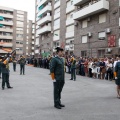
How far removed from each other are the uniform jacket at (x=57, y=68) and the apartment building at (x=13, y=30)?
65.8m

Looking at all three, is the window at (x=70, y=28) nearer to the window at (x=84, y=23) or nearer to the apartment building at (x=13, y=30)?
the window at (x=84, y=23)

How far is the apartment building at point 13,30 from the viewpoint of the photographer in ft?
242

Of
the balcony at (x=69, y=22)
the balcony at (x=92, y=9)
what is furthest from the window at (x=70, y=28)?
the balcony at (x=92, y=9)

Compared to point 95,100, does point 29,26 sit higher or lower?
higher

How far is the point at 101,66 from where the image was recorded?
18578 millimetres

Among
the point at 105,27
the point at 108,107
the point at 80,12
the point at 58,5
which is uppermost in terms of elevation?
the point at 58,5

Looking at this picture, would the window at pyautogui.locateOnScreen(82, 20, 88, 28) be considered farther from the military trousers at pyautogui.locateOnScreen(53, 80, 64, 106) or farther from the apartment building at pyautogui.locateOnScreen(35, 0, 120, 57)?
the military trousers at pyautogui.locateOnScreen(53, 80, 64, 106)

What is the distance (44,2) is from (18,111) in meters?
45.8

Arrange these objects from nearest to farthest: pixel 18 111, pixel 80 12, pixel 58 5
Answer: pixel 18 111 → pixel 80 12 → pixel 58 5

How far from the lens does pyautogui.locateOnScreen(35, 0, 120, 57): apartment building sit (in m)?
26.2

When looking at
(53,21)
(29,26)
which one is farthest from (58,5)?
(29,26)

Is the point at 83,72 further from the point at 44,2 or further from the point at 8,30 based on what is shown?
the point at 8,30

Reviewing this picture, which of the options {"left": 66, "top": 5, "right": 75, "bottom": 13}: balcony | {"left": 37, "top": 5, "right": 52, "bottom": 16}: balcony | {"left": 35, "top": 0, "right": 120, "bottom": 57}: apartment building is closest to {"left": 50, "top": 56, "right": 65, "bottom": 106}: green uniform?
{"left": 35, "top": 0, "right": 120, "bottom": 57}: apartment building

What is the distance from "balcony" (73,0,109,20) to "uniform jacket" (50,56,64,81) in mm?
20677
